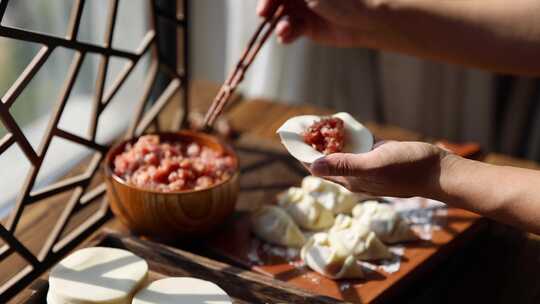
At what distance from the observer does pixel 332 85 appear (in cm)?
252

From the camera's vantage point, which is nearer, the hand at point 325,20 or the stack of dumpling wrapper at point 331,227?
the stack of dumpling wrapper at point 331,227

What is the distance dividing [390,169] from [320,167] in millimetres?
103

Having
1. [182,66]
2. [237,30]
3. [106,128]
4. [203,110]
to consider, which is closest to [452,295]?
[182,66]

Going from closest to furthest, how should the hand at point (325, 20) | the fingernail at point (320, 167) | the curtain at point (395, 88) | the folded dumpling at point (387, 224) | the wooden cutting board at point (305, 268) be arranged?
the fingernail at point (320, 167)
the wooden cutting board at point (305, 268)
the folded dumpling at point (387, 224)
the hand at point (325, 20)
the curtain at point (395, 88)

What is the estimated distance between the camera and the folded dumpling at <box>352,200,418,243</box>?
124cm

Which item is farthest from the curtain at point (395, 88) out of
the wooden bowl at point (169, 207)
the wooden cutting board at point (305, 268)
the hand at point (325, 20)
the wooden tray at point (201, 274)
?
the wooden tray at point (201, 274)

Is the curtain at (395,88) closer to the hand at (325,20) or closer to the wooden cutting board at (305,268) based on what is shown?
the hand at (325,20)

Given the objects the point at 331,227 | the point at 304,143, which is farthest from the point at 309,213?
the point at 304,143

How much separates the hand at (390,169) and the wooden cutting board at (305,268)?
0.64 feet

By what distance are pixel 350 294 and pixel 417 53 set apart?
0.60 metres

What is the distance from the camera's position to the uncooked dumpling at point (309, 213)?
4.16 feet

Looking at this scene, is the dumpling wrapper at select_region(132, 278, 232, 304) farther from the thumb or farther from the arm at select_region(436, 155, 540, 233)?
the arm at select_region(436, 155, 540, 233)

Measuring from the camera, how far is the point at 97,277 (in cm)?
102

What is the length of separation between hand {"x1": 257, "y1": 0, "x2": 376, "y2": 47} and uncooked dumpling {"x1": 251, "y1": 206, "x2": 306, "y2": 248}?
41 cm
